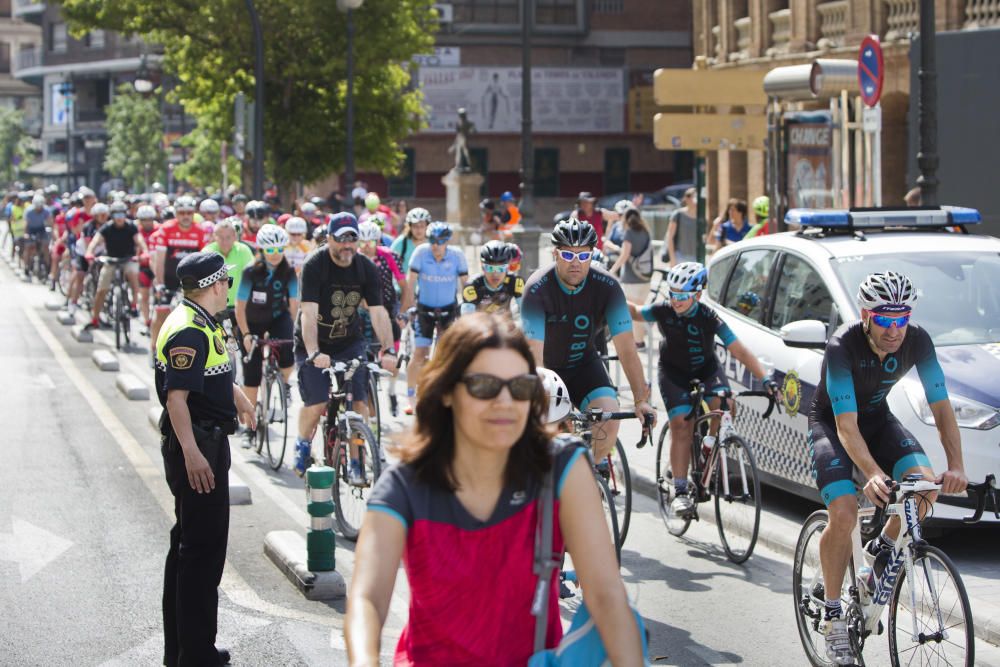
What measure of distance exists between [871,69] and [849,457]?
29.5ft

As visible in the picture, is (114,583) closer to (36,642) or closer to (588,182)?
(36,642)

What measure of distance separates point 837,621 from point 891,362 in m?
1.12

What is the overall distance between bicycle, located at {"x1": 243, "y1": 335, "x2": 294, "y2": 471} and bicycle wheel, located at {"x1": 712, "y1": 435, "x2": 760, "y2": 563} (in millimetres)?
4135

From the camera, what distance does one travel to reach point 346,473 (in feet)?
33.1

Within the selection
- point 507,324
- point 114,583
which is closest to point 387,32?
point 114,583

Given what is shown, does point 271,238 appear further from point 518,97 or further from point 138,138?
point 138,138

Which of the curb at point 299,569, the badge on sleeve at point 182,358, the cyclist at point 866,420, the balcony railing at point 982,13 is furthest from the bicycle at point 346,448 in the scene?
the balcony railing at point 982,13

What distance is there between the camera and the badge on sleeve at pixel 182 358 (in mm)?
6832

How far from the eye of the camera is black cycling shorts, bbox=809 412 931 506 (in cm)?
673

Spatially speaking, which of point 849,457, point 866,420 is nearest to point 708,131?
point 866,420

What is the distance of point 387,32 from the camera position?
34.3 m

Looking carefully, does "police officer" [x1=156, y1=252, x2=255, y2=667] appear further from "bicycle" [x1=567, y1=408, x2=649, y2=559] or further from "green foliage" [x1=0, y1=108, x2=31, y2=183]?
"green foliage" [x1=0, y1=108, x2=31, y2=183]

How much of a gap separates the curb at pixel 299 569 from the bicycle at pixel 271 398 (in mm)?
3006

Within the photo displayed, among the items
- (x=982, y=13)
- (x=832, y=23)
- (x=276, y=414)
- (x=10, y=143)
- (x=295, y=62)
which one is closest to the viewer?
(x=276, y=414)
